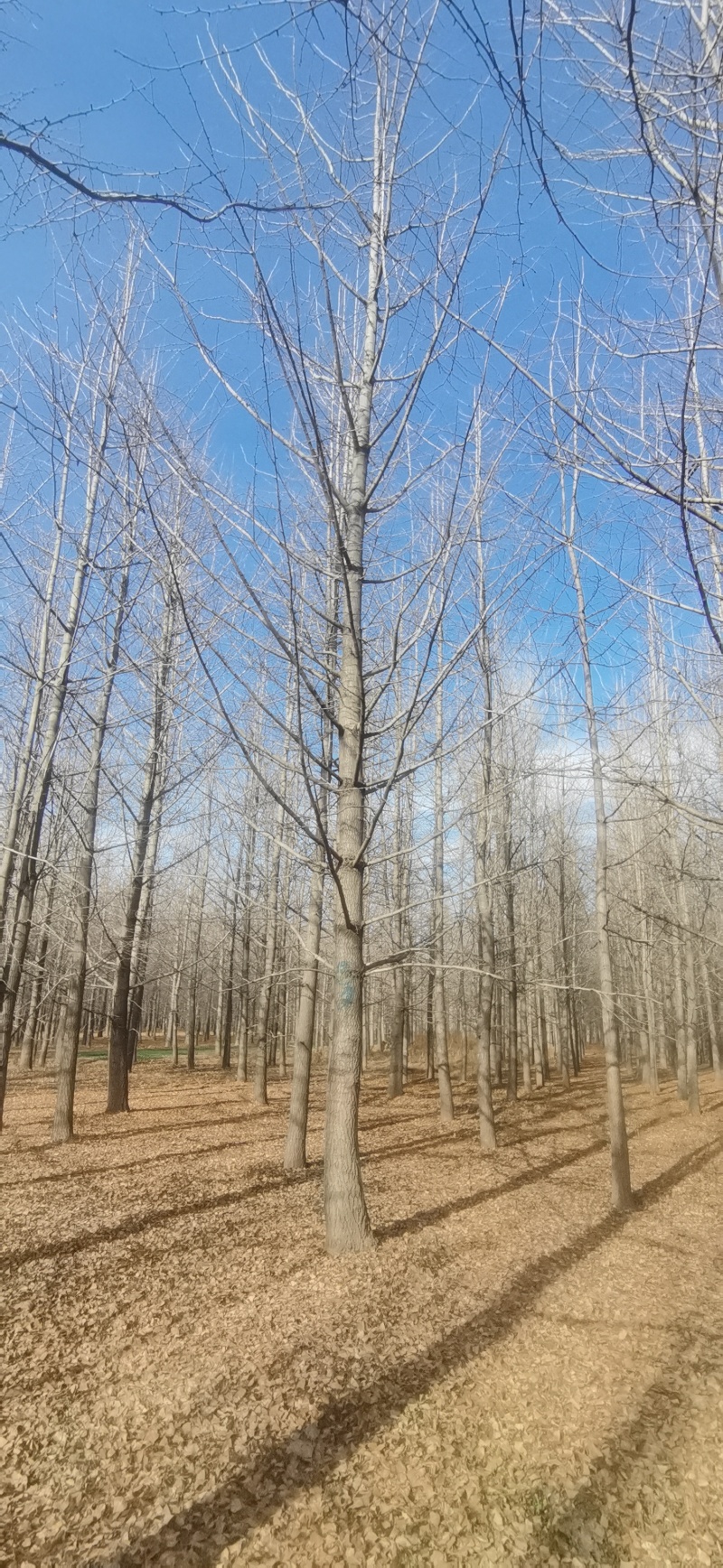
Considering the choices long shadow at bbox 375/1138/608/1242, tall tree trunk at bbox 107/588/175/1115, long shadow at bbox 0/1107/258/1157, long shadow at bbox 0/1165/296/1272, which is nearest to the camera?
long shadow at bbox 0/1165/296/1272

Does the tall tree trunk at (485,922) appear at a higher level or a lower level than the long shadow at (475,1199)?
higher

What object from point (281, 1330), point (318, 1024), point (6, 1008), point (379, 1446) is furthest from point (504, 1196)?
point (318, 1024)

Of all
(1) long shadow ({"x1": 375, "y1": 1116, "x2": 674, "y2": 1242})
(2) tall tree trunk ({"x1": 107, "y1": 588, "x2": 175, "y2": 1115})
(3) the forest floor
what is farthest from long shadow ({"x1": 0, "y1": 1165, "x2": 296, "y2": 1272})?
(2) tall tree trunk ({"x1": 107, "y1": 588, "x2": 175, "y2": 1115})

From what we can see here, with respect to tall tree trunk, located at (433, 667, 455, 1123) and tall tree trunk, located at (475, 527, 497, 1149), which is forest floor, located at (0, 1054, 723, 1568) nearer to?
tall tree trunk, located at (475, 527, 497, 1149)

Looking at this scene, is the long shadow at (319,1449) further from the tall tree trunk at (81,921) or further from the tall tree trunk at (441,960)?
the tall tree trunk at (441,960)

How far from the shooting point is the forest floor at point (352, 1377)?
2727 millimetres

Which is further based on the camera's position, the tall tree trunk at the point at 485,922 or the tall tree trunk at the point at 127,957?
the tall tree trunk at the point at 127,957

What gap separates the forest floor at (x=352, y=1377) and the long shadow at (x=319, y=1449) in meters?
0.01

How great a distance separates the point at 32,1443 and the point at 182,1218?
3.10 metres

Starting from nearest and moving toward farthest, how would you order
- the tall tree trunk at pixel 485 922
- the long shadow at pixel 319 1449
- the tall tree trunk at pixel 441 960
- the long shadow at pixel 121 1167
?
the long shadow at pixel 319 1449 < the long shadow at pixel 121 1167 < the tall tree trunk at pixel 485 922 < the tall tree trunk at pixel 441 960

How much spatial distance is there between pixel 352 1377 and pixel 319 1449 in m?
0.59

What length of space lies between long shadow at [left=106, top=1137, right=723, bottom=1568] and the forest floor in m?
0.01

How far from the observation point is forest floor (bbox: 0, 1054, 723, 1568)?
2727 millimetres

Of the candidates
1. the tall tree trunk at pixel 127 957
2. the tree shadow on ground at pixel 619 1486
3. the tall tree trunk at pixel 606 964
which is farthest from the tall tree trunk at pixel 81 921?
the tree shadow on ground at pixel 619 1486
